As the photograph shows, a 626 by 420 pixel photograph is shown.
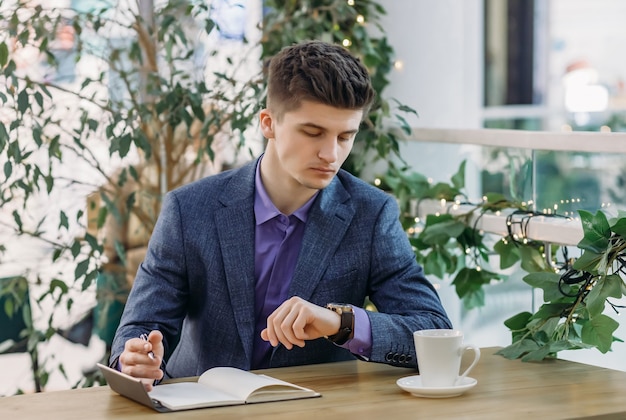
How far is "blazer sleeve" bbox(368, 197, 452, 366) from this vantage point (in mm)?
2059

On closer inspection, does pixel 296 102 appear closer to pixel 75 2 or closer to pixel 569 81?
pixel 75 2

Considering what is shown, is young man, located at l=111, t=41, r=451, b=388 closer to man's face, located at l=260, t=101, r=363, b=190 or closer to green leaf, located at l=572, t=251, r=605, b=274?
man's face, located at l=260, t=101, r=363, b=190

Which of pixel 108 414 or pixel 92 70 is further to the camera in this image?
pixel 92 70

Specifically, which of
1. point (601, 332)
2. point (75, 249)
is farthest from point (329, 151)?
point (75, 249)

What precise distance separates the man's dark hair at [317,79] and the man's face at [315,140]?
0.7 inches

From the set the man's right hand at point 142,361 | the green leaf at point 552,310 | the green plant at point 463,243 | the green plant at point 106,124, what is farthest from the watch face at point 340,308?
the green plant at point 106,124

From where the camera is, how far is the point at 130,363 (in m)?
1.90

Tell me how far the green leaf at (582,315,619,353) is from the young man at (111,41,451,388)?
11.3 inches

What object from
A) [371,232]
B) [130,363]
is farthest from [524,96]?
[130,363]

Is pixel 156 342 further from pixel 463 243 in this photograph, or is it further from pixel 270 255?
pixel 463 243

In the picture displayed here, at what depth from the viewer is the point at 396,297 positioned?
2.24m

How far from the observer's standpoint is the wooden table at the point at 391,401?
1.72 m

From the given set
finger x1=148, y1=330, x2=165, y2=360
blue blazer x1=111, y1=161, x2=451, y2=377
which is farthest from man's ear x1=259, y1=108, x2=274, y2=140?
finger x1=148, y1=330, x2=165, y2=360

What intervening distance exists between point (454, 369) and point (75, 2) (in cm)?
242
